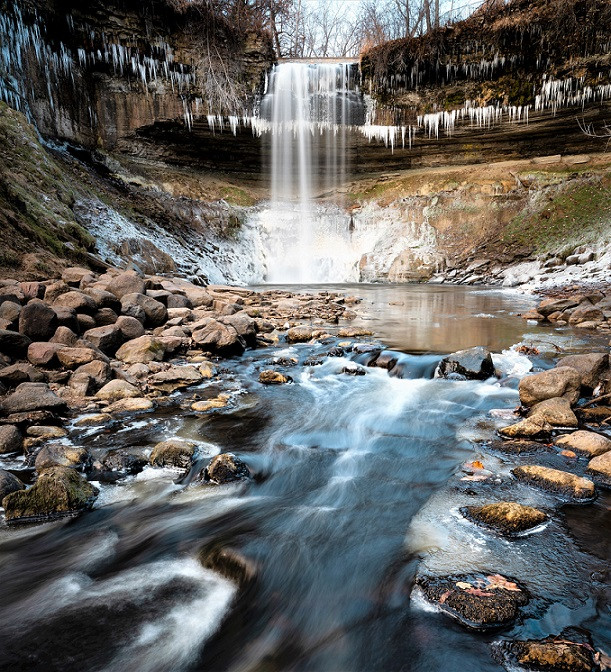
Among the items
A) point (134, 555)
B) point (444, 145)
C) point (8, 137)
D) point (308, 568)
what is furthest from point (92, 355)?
point (444, 145)

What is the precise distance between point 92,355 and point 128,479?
7.79 feet

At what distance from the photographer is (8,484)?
3104mm

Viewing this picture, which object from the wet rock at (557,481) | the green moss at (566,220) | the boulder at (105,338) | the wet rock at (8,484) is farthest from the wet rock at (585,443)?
the green moss at (566,220)

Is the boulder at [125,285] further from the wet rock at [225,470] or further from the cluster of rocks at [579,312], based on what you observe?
the cluster of rocks at [579,312]

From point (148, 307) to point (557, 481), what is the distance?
647 centimetres

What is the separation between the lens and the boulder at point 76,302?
644 centimetres

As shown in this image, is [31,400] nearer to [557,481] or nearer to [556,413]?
[557,481]

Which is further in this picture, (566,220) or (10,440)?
(566,220)

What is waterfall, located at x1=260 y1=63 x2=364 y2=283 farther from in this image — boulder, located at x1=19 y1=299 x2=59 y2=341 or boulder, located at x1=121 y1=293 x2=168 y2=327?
boulder, located at x1=19 y1=299 x2=59 y2=341

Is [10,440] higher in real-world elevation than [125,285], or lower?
lower

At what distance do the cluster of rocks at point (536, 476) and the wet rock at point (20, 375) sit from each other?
445 cm

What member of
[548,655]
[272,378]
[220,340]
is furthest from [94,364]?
[548,655]

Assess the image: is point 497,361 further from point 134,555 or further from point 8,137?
point 8,137

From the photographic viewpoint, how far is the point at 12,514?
2967 mm
